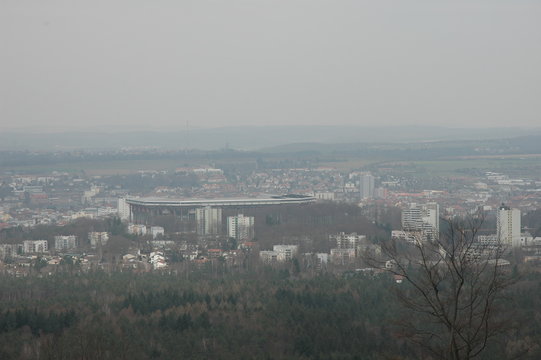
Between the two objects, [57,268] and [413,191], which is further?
[413,191]

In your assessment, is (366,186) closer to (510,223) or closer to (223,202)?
(223,202)

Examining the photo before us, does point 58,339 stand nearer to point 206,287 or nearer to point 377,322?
point 377,322

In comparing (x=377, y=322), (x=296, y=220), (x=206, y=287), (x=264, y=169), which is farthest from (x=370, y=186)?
(x=377, y=322)

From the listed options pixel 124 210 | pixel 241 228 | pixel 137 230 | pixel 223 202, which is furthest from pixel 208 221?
pixel 124 210

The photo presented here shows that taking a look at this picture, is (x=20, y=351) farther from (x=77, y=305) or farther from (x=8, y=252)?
(x=8, y=252)

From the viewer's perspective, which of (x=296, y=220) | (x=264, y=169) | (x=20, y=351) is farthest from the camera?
(x=264, y=169)

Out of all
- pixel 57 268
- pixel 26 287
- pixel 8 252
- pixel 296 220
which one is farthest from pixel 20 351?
pixel 296 220

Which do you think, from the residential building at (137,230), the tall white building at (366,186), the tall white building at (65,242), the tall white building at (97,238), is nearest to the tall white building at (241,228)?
the residential building at (137,230)

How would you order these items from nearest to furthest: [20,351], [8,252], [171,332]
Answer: [20,351] < [171,332] < [8,252]
